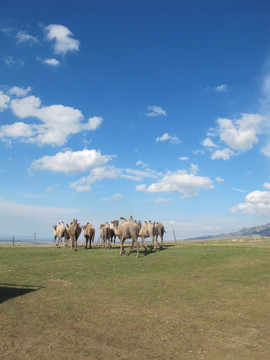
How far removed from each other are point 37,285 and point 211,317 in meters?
8.23

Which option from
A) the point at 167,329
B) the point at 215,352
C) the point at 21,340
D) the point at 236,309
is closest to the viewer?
the point at 215,352

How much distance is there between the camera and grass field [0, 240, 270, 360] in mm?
6652

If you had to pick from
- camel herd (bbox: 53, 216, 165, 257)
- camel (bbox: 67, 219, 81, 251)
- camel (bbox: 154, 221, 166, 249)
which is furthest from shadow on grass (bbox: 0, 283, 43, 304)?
camel (bbox: 154, 221, 166, 249)

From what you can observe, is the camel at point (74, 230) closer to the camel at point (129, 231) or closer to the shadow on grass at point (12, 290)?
the camel at point (129, 231)

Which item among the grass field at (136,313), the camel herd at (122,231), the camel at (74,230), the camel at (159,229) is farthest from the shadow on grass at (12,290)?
the camel at (159,229)

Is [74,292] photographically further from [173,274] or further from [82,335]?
[173,274]

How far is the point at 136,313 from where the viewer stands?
9031 millimetres

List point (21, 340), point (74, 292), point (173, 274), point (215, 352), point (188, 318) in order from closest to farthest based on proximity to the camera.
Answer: point (215, 352) → point (21, 340) → point (188, 318) → point (74, 292) → point (173, 274)

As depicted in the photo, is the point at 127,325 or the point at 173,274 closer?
the point at 127,325

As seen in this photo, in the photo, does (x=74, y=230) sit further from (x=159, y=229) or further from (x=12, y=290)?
(x=12, y=290)

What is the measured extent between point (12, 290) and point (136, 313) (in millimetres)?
6150

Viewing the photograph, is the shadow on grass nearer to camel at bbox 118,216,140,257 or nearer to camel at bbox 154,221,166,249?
camel at bbox 118,216,140,257

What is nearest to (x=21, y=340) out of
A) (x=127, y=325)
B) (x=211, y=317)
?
(x=127, y=325)

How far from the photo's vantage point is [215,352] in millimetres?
6512
